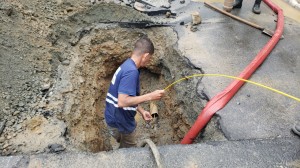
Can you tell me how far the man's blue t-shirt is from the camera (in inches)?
130

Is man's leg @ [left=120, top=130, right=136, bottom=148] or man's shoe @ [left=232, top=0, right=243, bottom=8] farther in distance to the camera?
man's shoe @ [left=232, top=0, right=243, bottom=8]

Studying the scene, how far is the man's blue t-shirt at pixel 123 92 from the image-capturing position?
3.30 metres

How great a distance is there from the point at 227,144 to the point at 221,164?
1.03 ft

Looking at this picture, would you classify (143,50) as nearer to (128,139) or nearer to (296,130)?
(128,139)

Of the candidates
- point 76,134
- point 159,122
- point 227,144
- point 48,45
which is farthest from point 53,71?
point 227,144

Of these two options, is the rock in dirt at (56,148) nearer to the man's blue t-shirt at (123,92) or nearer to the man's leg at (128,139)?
the man's blue t-shirt at (123,92)

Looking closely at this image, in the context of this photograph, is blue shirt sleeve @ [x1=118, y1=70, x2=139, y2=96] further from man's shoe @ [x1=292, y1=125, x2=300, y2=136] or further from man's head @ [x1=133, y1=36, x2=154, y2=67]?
man's shoe @ [x1=292, y1=125, x2=300, y2=136]

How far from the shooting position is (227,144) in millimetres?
3029

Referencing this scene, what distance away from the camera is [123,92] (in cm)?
328

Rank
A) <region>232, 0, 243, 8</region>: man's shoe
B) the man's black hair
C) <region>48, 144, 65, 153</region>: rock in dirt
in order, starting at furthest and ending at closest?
<region>232, 0, 243, 8</region>: man's shoe → the man's black hair → <region>48, 144, 65, 153</region>: rock in dirt

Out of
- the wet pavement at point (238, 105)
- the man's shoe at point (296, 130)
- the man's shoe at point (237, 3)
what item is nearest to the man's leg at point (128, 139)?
the wet pavement at point (238, 105)

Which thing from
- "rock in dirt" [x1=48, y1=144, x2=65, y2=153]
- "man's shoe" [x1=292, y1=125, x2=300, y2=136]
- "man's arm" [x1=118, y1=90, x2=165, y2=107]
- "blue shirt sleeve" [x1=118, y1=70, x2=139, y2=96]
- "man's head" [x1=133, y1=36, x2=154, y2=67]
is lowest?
"rock in dirt" [x1=48, y1=144, x2=65, y2=153]

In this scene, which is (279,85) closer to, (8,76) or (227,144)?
(227,144)

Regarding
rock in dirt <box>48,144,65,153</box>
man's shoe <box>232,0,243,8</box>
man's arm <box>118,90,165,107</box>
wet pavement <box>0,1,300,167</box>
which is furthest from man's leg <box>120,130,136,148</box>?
man's shoe <box>232,0,243,8</box>
